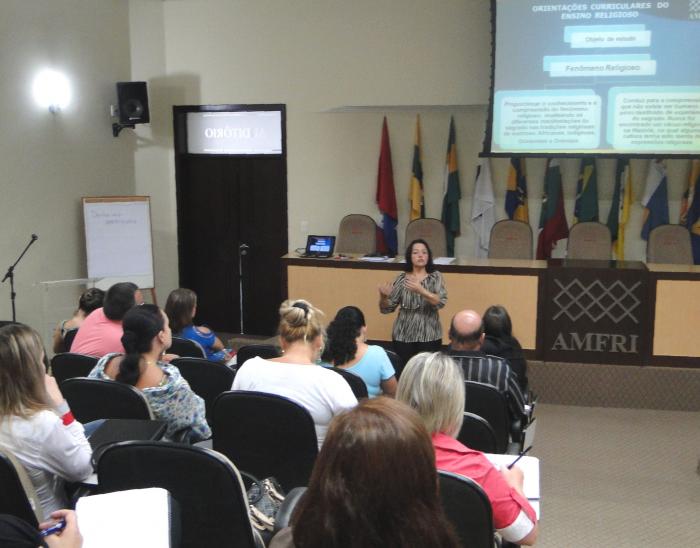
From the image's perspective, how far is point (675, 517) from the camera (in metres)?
3.61

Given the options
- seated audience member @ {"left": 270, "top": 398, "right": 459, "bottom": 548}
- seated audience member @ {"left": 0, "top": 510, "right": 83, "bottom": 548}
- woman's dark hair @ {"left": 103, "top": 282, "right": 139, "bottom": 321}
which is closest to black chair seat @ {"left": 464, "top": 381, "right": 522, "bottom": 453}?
woman's dark hair @ {"left": 103, "top": 282, "right": 139, "bottom": 321}

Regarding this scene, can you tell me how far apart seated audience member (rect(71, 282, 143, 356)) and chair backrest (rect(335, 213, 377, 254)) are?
370cm

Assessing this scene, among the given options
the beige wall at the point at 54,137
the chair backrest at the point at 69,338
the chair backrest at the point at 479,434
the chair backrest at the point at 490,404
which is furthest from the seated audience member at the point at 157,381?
the beige wall at the point at 54,137

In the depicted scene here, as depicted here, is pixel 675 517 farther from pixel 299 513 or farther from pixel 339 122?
pixel 339 122

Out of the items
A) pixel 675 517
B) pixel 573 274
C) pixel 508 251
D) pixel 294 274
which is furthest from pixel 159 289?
pixel 675 517

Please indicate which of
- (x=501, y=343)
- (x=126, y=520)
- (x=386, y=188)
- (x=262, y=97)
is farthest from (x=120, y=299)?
(x=262, y=97)

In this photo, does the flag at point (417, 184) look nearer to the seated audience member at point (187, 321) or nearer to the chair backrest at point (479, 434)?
the seated audience member at point (187, 321)

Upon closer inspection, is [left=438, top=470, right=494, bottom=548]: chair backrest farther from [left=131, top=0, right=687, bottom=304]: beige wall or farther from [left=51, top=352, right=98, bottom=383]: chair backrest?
[left=131, top=0, right=687, bottom=304]: beige wall

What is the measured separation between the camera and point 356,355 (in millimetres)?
3547

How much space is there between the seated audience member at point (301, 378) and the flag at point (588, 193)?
4611 millimetres

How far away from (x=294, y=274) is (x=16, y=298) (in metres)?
2.34

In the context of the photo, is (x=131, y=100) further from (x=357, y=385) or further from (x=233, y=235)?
(x=357, y=385)

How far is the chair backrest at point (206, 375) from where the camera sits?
11.2ft

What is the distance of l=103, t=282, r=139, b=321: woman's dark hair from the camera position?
370 centimetres
